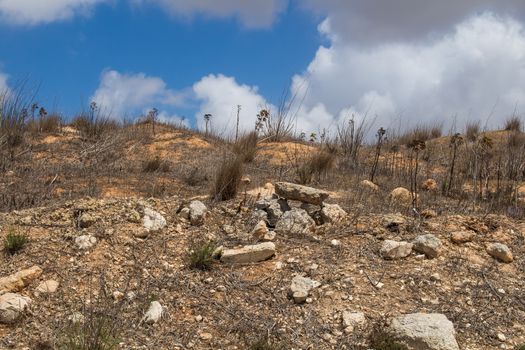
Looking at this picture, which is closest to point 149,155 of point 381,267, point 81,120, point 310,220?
point 81,120

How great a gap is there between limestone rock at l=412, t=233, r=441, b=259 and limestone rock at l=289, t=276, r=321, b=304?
968 millimetres

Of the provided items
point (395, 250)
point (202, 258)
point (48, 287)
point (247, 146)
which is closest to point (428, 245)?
point (395, 250)

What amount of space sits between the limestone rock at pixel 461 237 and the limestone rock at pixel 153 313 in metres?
2.40

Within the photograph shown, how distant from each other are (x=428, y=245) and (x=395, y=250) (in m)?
0.26

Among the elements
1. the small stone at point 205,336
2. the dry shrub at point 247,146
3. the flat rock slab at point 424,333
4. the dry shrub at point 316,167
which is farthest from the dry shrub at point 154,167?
the flat rock slab at point 424,333

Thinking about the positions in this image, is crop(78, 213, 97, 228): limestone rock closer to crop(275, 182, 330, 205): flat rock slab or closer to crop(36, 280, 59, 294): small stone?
crop(36, 280, 59, 294): small stone

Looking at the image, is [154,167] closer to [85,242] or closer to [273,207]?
[273,207]

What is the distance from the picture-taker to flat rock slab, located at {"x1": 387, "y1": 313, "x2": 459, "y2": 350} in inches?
118

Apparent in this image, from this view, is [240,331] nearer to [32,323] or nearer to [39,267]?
[32,323]

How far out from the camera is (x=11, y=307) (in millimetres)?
3145

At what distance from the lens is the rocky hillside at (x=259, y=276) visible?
312 centimetres

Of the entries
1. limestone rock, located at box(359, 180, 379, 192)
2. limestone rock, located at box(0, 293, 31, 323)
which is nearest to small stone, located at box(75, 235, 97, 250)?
limestone rock, located at box(0, 293, 31, 323)

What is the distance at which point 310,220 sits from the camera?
4.51 m

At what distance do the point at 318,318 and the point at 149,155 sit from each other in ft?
25.3
